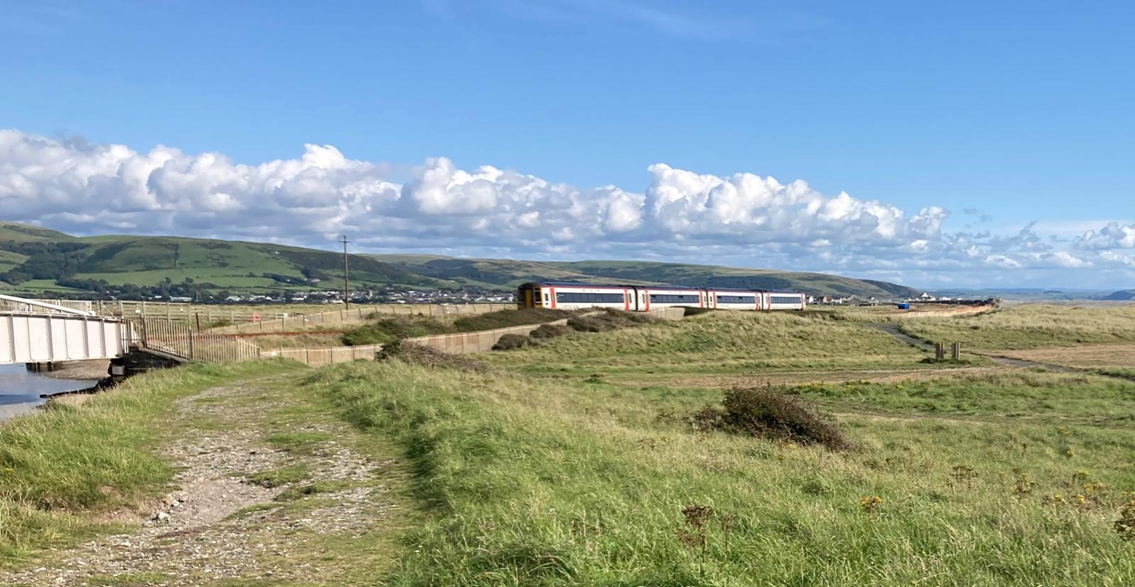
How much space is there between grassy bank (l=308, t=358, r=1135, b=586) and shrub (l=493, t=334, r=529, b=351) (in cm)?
3985

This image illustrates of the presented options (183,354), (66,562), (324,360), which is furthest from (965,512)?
(324,360)

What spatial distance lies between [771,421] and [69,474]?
14.2m

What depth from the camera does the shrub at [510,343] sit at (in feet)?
191

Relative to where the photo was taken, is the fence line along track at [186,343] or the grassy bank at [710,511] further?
the fence line along track at [186,343]

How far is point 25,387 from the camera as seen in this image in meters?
42.9

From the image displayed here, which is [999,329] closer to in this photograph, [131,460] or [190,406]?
[190,406]

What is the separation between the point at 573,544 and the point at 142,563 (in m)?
4.08

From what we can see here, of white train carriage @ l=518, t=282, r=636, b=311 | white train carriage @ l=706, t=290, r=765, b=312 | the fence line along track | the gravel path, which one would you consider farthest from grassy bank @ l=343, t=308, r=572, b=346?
the gravel path

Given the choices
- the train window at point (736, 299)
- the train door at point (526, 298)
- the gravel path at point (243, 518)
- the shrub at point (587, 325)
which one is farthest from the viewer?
the train window at point (736, 299)

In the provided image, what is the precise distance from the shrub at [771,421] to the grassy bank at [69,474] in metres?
11.9

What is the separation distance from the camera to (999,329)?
3024 inches

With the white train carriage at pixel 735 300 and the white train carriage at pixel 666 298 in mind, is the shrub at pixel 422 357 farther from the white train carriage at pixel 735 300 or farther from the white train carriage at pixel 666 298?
the white train carriage at pixel 735 300

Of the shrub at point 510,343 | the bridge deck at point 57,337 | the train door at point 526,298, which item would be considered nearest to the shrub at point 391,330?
the shrub at point 510,343

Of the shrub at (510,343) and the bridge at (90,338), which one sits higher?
the bridge at (90,338)
